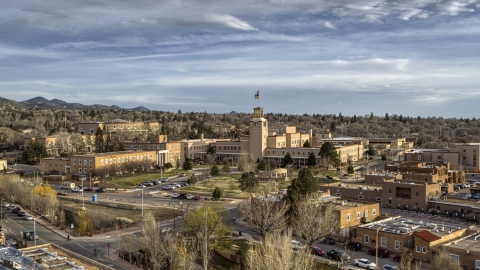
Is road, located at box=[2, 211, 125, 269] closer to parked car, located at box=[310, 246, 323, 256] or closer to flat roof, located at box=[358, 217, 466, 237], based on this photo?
parked car, located at box=[310, 246, 323, 256]

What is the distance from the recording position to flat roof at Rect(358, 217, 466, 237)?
3253cm

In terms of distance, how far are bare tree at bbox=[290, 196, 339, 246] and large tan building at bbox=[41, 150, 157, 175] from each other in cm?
3581

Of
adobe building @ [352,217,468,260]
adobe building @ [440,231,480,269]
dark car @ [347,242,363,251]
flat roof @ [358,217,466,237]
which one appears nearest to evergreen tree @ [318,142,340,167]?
flat roof @ [358,217,466,237]

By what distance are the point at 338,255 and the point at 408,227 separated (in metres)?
6.46

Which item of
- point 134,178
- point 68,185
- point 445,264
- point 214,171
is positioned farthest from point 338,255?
point 68,185

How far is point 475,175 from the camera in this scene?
2670 inches

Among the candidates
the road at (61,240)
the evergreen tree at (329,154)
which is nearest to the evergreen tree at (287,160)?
the evergreen tree at (329,154)

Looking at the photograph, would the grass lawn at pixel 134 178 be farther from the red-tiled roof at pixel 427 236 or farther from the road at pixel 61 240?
the red-tiled roof at pixel 427 236

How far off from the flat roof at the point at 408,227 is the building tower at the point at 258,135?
45.7m

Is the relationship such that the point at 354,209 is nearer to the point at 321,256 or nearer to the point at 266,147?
the point at 321,256

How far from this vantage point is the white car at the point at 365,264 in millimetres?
28891

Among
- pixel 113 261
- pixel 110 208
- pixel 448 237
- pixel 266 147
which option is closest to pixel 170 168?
pixel 266 147

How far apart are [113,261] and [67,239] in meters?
7.35

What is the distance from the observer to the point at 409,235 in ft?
104
